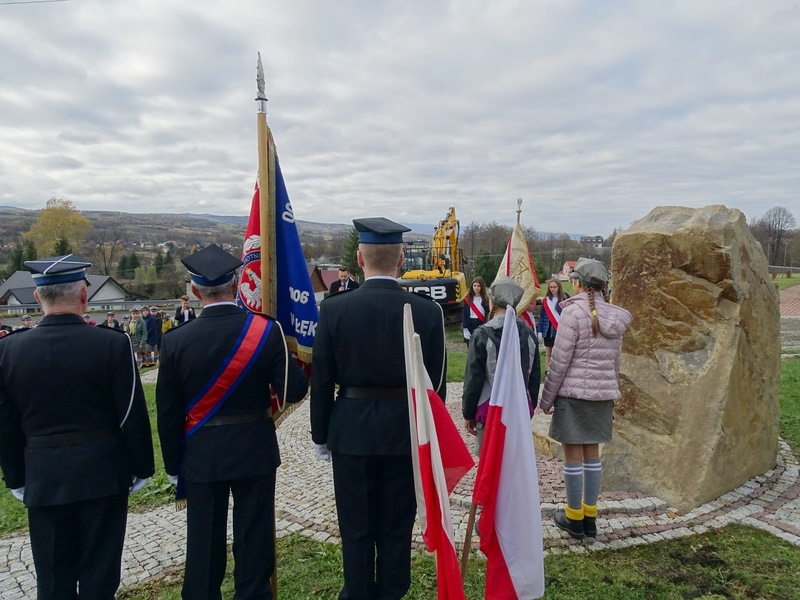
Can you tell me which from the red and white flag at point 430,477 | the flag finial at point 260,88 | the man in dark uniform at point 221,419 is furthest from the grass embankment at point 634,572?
the flag finial at point 260,88

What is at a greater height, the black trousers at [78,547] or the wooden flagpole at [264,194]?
the wooden flagpole at [264,194]

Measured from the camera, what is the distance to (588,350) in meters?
4.08

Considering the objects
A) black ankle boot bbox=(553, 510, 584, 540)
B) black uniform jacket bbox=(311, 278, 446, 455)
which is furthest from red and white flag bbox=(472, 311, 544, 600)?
black ankle boot bbox=(553, 510, 584, 540)

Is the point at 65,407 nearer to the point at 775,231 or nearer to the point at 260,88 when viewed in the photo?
the point at 260,88

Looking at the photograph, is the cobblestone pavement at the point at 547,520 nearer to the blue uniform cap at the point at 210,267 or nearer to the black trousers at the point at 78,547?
the black trousers at the point at 78,547

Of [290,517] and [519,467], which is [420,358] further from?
[290,517]

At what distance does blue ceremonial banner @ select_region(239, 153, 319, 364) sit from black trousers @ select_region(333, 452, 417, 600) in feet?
3.35

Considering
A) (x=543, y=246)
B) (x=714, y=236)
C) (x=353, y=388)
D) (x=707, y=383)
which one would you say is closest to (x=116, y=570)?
(x=353, y=388)

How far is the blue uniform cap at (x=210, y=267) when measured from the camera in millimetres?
2887

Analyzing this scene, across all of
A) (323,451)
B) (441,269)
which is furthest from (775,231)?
(323,451)

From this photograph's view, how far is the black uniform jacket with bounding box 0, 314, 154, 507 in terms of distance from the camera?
2793 mm

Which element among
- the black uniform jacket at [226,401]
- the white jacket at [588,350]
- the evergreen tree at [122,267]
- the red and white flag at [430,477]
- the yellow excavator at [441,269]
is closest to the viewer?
the red and white flag at [430,477]

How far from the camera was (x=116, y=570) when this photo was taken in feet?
9.81

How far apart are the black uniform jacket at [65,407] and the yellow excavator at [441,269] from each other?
58.6ft
